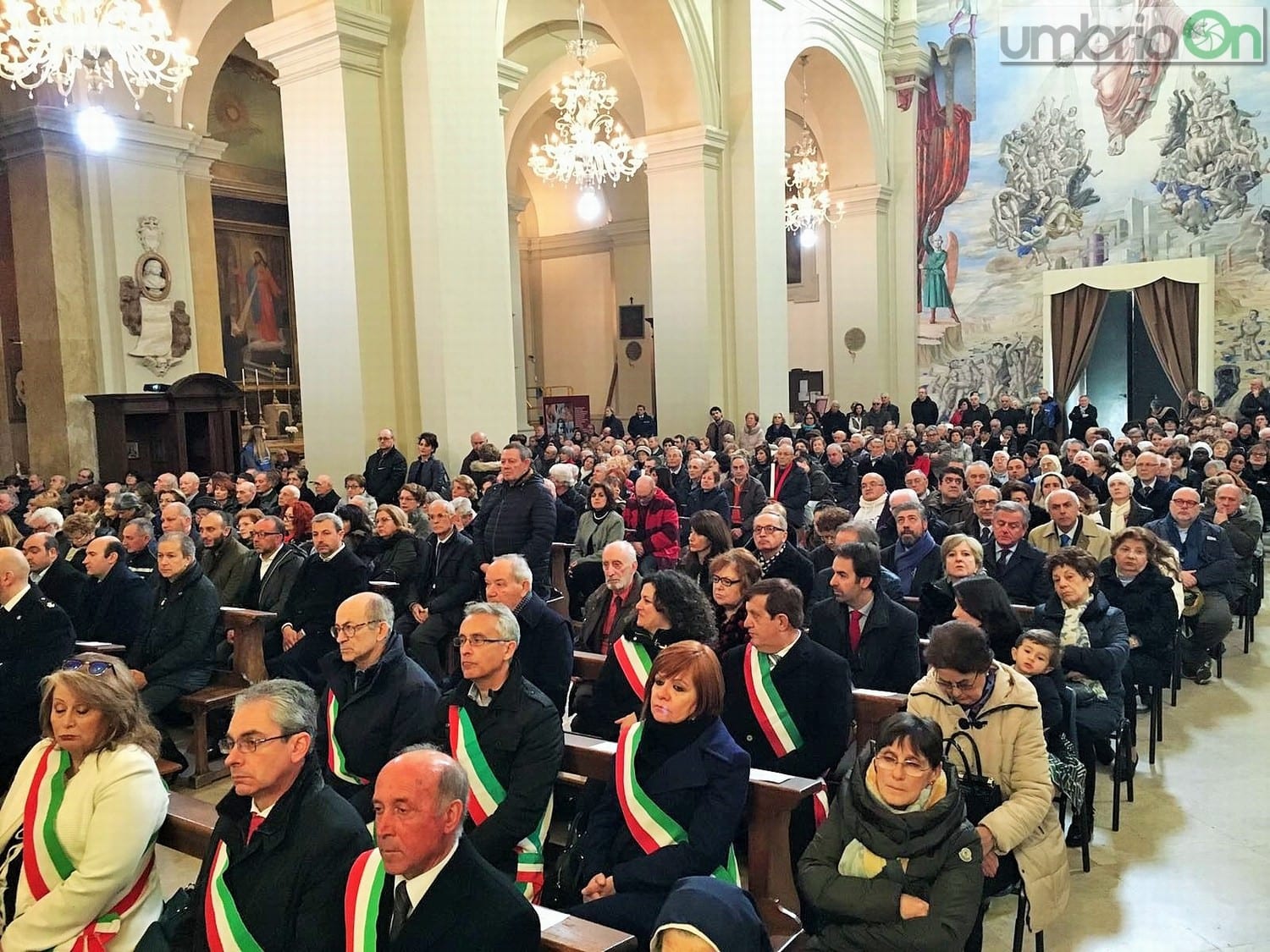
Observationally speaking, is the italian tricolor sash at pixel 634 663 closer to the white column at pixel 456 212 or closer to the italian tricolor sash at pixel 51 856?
the italian tricolor sash at pixel 51 856

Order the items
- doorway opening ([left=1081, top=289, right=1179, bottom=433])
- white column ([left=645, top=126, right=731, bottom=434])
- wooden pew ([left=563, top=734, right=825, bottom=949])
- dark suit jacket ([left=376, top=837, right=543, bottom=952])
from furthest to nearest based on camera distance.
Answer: doorway opening ([left=1081, top=289, right=1179, bottom=433]) → white column ([left=645, top=126, right=731, bottom=434]) → wooden pew ([left=563, top=734, right=825, bottom=949]) → dark suit jacket ([left=376, top=837, right=543, bottom=952])

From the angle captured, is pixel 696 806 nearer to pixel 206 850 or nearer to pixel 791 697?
pixel 791 697

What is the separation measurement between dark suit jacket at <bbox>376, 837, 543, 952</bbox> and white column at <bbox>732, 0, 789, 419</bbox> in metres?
12.9

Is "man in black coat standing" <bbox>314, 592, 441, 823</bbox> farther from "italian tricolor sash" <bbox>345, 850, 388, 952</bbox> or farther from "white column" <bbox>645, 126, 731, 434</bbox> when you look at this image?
"white column" <bbox>645, 126, 731, 434</bbox>

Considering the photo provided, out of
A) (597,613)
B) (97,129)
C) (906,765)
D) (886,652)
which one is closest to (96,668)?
(597,613)

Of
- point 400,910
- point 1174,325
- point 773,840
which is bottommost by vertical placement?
point 773,840

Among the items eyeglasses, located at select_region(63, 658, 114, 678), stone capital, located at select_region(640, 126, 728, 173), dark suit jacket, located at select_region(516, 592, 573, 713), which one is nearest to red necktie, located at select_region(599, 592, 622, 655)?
dark suit jacket, located at select_region(516, 592, 573, 713)

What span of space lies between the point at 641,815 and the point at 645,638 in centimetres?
100

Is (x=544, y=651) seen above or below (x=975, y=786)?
above

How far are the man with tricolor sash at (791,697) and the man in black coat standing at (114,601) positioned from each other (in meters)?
3.59

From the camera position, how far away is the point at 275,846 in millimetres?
2486

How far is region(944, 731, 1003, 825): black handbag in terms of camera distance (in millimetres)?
3143

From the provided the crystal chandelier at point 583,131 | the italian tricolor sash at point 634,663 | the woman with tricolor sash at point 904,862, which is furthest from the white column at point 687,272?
the woman with tricolor sash at point 904,862

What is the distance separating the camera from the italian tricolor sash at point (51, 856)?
2742 millimetres
